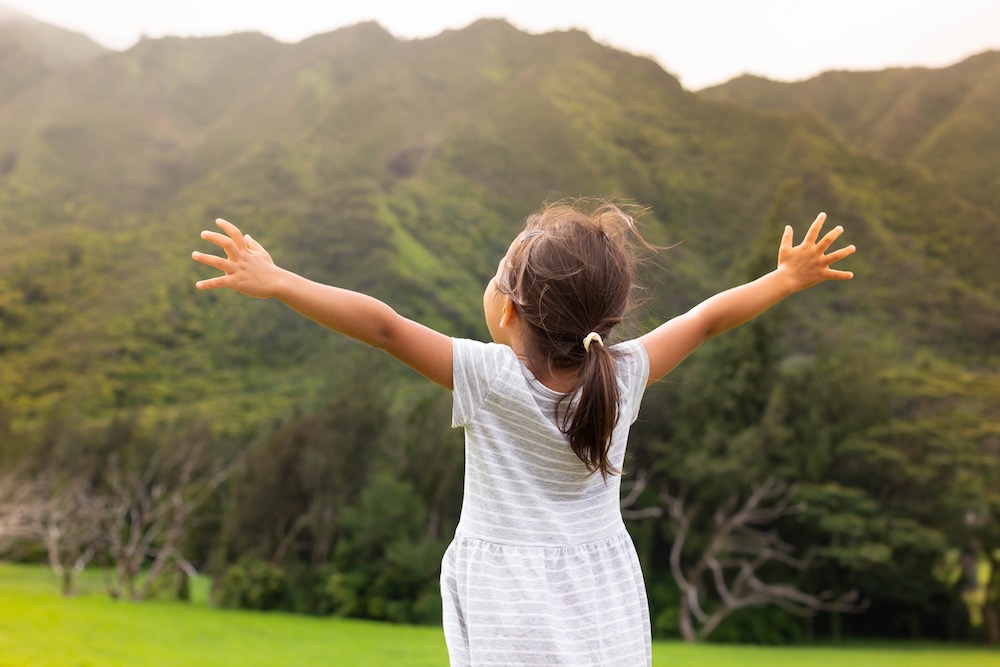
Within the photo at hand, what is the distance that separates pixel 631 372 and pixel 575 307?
0.15 meters

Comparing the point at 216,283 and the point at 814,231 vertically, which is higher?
the point at 814,231

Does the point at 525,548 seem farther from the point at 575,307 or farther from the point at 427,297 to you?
the point at 427,297

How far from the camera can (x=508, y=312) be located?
1.17 m

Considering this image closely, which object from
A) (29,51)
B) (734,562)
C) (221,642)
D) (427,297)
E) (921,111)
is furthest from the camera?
(29,51)

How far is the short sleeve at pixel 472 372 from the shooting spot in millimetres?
1080

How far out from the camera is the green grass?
7.77 metres

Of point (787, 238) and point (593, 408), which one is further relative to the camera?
point (787, 238)

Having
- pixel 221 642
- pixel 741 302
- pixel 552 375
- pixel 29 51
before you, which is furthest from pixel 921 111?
pixel 29 51

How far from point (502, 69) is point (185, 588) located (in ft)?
51.8

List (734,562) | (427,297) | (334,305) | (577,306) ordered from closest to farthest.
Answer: (334,305)
(577,306)
(734,562)
(427,297)

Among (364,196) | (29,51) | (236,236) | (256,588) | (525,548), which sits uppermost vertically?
(29,51)

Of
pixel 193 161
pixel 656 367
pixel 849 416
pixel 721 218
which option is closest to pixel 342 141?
pixel 193 161

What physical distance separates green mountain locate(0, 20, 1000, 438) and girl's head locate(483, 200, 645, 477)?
13.4m

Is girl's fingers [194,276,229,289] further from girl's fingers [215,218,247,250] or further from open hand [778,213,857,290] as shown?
open hand [778,213,857,290]
